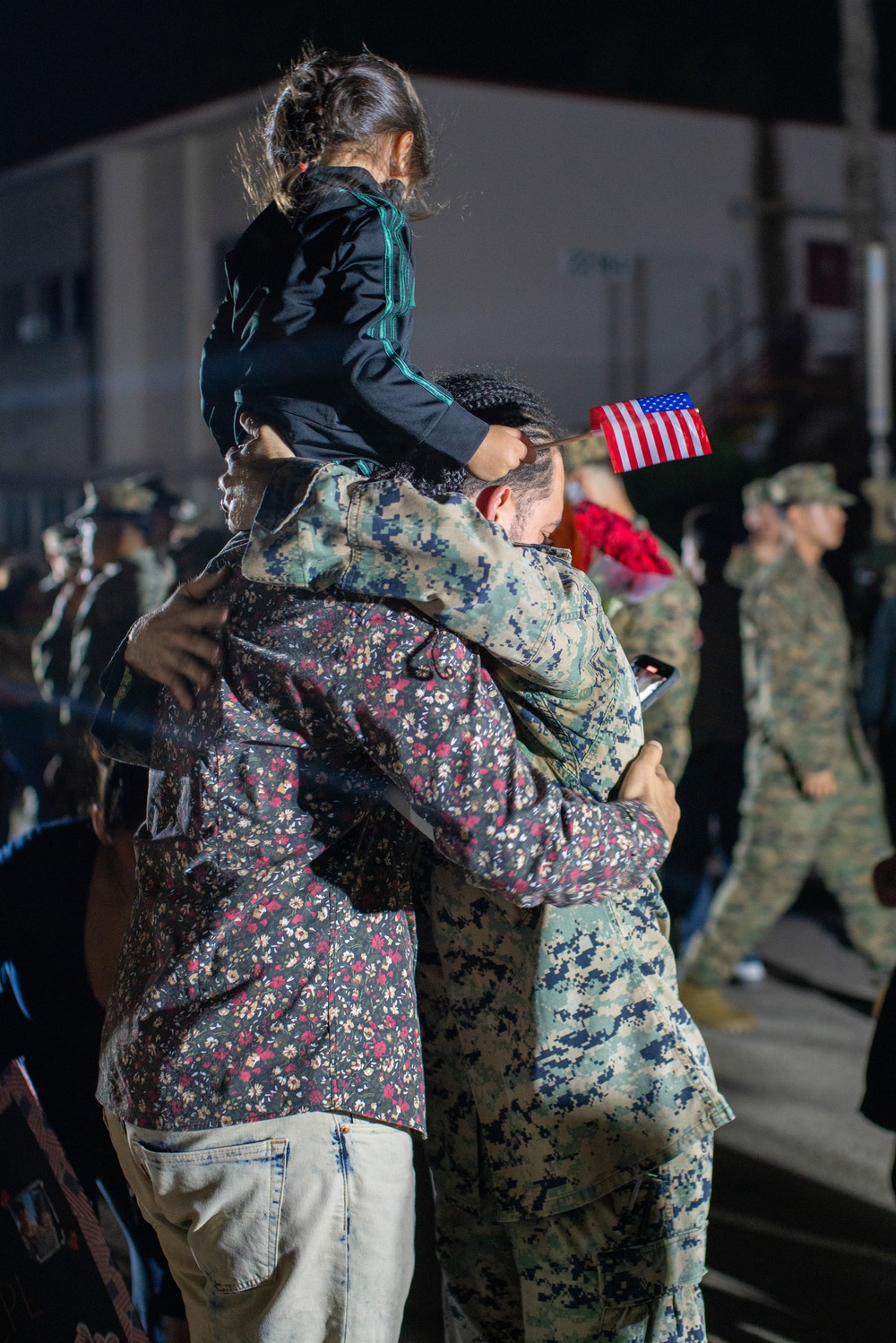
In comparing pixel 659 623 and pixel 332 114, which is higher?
pixel 332 114

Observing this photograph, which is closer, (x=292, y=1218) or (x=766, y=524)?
(x=292, y=1218)

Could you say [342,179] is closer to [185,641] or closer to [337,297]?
[337,297]

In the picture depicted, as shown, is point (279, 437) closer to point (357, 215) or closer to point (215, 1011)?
point (357, 215)

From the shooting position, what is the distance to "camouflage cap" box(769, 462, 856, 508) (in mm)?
5898

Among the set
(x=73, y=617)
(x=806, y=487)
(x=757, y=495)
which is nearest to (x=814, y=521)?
(x=806, y=487)

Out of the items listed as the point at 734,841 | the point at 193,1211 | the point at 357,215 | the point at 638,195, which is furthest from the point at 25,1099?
the point at 638,195

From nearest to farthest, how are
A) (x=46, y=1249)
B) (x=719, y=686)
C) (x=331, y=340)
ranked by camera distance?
(x=331, y=340) → (x=46, y=1249) → (x=719, y=686)

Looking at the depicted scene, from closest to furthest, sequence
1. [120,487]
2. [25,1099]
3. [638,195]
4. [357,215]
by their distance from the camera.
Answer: [357,215] → [25,1099] → [120,487] → [638,195]

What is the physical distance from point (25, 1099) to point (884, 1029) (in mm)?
1752

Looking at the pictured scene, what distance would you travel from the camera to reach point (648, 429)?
1.99 meters

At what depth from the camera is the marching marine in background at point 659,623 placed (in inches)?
164

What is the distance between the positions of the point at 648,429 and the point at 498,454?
26cm

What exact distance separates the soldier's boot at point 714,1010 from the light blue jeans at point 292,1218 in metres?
3.55

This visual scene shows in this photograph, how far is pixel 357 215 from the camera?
1987mm
